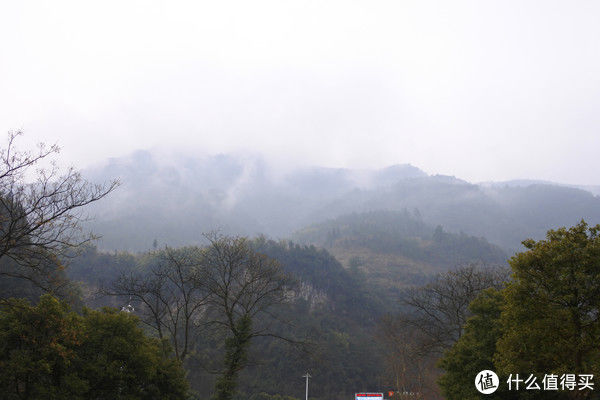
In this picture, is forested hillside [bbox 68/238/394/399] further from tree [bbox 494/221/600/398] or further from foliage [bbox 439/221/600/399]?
tree [bbox 494/221/600/398]

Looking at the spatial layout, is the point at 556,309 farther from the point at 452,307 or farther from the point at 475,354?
the point at 452,307

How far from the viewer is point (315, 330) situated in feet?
222

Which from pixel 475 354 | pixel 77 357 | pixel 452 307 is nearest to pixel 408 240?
pixel 452 307

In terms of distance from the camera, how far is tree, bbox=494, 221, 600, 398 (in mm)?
10000

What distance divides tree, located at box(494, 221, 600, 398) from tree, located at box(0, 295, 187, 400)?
11357 millimetres

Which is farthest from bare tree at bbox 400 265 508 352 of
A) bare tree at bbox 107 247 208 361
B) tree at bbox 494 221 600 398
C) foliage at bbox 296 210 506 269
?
foliage at bbox 296 210 506 269

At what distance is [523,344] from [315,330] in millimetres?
60534

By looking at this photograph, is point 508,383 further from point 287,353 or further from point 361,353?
point 361,353

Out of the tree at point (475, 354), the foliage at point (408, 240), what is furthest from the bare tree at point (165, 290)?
the foliage at point (408, 240)

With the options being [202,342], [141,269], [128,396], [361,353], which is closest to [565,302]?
[128,396]

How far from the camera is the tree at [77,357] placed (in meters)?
9.93

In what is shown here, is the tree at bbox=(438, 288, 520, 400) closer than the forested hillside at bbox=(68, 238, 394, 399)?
Yes

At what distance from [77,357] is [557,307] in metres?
14.0

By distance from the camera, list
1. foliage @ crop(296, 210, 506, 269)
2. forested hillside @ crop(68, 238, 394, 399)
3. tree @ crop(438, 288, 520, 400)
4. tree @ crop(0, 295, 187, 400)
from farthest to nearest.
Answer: foliage @ crop(296, 210, 506, 269) < forested hillside @ crop(68, 238, 394, 399) < tree @ crop(438, 288, 520, 400) < tree @ crop(0, 295, 187, 400)
